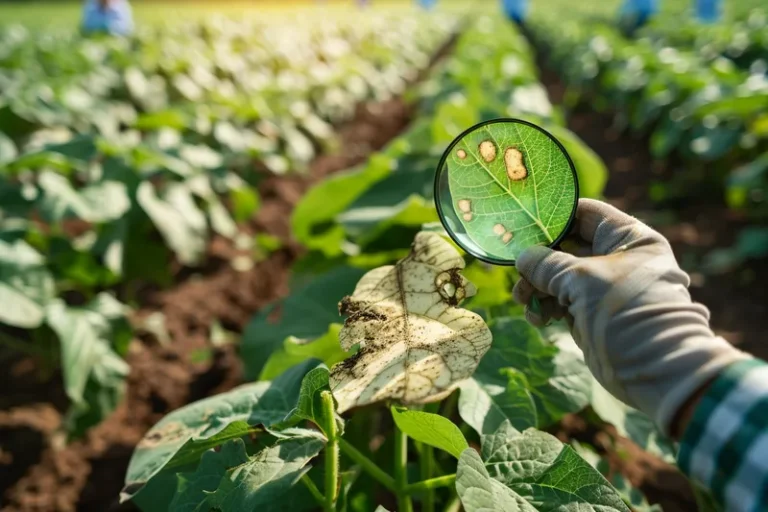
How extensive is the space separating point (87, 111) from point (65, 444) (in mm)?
2168

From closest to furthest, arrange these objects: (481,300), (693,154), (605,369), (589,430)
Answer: (605,369) → (481,300) → (589,430) → (693,154)

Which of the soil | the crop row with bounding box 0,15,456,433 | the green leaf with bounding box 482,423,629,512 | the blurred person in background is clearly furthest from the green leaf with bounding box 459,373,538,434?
the blurred person in background

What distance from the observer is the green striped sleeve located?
0.76m

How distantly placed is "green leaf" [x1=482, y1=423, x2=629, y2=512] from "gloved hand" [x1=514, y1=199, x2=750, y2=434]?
0.68 ft

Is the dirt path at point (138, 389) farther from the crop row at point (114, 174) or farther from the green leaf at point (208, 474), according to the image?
the green leaf at point (208, 474)

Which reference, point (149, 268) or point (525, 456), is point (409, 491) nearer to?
point (525, 456)

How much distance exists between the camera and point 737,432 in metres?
0.77

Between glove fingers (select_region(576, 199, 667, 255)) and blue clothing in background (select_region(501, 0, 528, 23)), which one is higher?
glove fingers (select_region(576, 199, 667, 255))

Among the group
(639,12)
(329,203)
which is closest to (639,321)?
(329,203)

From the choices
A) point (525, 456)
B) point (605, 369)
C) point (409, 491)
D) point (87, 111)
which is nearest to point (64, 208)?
point (87, 111)

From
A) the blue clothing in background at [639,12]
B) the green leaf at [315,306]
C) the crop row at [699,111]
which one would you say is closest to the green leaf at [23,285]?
the green leaf at [315,306]

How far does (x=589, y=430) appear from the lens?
199 cm

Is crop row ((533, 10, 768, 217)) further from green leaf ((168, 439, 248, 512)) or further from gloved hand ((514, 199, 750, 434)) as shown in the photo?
green leaf ((168, 439, 248, 512))

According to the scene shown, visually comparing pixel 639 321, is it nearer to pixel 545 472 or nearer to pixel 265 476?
pixel 545 472
